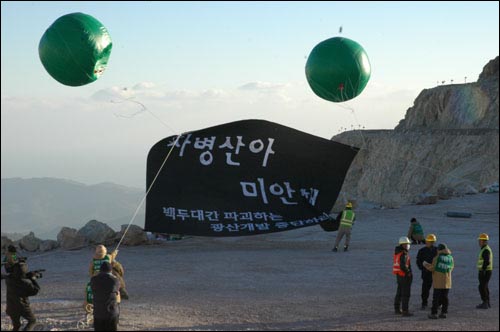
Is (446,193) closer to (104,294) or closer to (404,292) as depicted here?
(404,292)

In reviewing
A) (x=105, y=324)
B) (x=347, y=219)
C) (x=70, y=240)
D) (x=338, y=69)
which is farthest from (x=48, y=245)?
(x=105, y=324)

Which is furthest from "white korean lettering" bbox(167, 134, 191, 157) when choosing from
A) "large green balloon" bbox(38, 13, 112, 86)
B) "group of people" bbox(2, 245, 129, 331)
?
"group of people" bbox(2, 245, 129, 331)

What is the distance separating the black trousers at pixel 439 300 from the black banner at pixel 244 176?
751 centimetres

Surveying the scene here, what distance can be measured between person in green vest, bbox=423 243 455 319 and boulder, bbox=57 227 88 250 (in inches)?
513

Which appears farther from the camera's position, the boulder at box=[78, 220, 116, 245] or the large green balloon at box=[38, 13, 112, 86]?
the boulder at box=[78, 220, 116, 245]

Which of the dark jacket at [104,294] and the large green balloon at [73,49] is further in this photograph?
the large green balloon at [73,49]

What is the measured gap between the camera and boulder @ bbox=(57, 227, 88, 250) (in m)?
21.8

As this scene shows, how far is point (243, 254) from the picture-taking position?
20.1 m

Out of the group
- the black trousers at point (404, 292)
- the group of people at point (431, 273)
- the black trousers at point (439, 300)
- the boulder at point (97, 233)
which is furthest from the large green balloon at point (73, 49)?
the black trousers at point (439, 300)

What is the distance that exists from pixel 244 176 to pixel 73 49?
20.5 feet

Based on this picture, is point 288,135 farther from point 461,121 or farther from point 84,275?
point 461,121

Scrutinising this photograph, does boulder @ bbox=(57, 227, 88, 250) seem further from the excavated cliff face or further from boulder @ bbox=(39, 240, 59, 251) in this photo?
the excavated cliff face

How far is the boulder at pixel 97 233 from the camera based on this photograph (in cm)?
2214

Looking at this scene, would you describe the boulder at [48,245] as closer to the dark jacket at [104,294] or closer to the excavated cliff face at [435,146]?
the dark jacket at [104,294]
